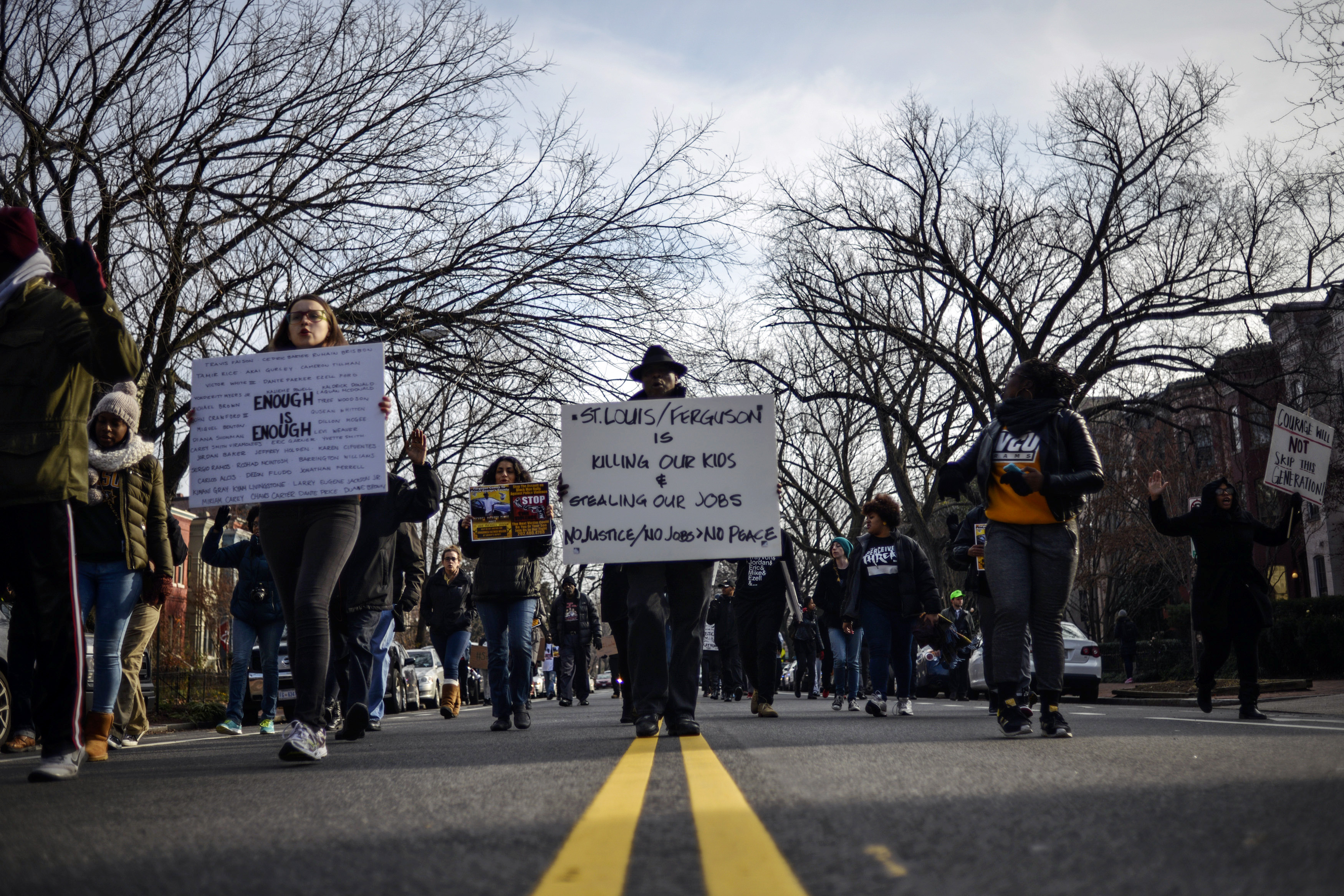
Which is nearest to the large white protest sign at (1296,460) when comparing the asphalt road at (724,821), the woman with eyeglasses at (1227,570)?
the woman with eyeglasses at (1227,570)

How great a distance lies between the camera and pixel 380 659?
10.4 m

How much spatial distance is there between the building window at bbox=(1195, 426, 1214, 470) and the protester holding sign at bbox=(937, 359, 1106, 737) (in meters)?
23.2

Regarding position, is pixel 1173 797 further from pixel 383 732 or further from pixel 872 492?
pixel 872 492

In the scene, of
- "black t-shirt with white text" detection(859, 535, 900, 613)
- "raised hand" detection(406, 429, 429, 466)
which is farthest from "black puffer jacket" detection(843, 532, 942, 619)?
"raised hand" detection(406, 429, 429, 466)

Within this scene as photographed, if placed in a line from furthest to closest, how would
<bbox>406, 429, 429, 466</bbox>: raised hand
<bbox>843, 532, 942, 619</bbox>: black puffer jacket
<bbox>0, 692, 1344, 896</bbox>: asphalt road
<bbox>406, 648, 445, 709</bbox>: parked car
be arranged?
<bbox>406, 648, 445, 709</bbox>: parked car, <bbox>843, 532, 942, 619</bbox>: black puffer jacket, <bbox>406, 429, 429, 466</bbox>: raised hand, <bbox>0, 692, 1344, 896</bbox>: asphalt road

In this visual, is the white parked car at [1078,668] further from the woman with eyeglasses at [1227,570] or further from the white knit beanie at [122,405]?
the white knit beanie at [122,405]

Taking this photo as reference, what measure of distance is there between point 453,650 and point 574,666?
674cm

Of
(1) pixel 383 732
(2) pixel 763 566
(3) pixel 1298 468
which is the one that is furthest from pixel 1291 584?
(1) pixel 383 732

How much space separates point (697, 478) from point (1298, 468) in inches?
294

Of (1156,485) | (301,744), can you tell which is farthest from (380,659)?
(1156,485)

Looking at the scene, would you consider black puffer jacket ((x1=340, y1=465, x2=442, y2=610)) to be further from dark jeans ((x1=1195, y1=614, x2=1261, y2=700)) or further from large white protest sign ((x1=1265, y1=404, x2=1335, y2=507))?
large white protest sign ((x1=1265, y1=404, x2=1335, y2=507))

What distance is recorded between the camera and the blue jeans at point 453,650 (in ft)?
44.9

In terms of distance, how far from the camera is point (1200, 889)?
249cm

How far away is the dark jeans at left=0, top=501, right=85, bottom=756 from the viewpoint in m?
4.93
